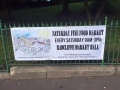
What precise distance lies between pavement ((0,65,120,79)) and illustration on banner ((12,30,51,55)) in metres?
0.45

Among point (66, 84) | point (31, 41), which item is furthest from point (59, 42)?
point (66, 84)

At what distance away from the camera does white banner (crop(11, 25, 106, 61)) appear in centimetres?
422

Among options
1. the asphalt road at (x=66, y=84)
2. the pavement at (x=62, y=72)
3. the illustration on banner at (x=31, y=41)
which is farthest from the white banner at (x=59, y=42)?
the asphalt road at (x=66, y=84)

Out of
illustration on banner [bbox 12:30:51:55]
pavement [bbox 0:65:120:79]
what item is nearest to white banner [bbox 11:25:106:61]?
illustration on banner [bbox 12:30:51:55]

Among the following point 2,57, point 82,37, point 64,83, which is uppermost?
point 82,37

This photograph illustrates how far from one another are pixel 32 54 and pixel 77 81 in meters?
1.26

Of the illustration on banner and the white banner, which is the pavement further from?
the illustration on banner

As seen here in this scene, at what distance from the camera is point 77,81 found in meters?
4.21

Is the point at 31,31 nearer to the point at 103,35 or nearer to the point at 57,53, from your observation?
the point at 57,53

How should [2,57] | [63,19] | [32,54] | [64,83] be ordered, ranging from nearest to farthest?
1. [64,83]
2. [32,54]
3. [2,57]
4. [63,19]

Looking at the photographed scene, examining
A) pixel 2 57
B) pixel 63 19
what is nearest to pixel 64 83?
pixel 2 57

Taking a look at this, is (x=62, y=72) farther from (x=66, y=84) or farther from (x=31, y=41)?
(x=31, y=41)

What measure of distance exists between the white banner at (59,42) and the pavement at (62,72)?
25 cm

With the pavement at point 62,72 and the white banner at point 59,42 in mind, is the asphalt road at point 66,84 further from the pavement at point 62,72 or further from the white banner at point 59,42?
the white banner at point 59,42
